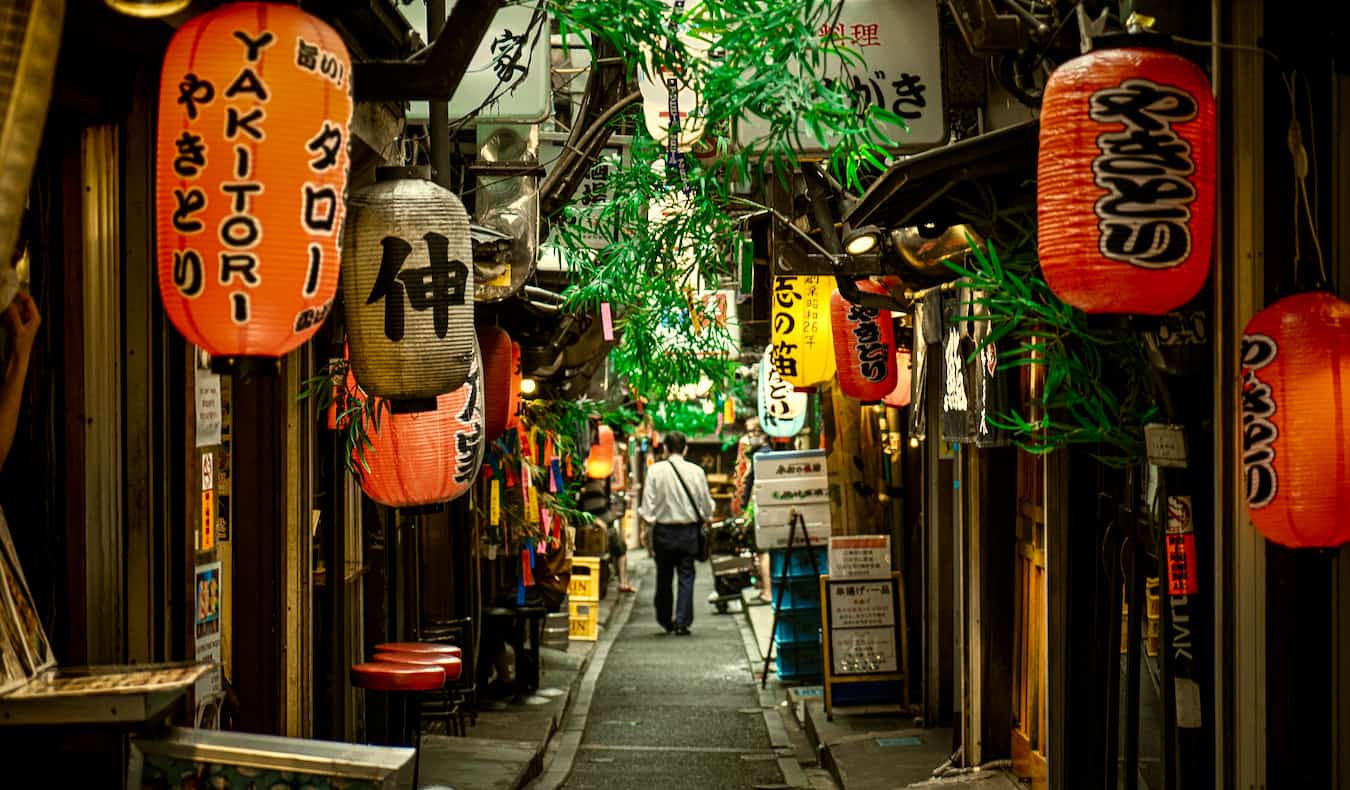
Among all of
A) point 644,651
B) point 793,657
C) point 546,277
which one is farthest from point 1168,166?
point 644,651

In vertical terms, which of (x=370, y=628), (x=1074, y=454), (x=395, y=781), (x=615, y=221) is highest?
(x=615, y=221)

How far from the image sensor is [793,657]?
1969cm

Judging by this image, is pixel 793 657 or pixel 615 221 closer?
pixel 615 221

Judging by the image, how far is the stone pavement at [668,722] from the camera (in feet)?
47.3

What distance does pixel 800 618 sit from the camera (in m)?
19.5

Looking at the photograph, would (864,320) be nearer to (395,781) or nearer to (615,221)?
(615,221)

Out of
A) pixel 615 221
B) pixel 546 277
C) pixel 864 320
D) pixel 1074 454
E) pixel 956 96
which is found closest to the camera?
pixel 1074 454

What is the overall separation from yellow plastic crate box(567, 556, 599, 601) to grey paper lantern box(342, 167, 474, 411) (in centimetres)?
1816

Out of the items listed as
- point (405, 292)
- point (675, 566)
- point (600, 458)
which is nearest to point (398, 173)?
point (405, 292)

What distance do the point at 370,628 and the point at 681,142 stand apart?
6189mm

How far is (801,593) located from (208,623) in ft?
41.6

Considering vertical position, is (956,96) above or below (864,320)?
above

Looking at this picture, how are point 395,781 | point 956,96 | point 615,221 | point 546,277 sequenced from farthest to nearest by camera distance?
point 546,277 < point 615,221 < point 956,96 < point 395,781

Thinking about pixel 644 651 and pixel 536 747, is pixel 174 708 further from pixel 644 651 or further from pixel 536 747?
pixel 644 651
